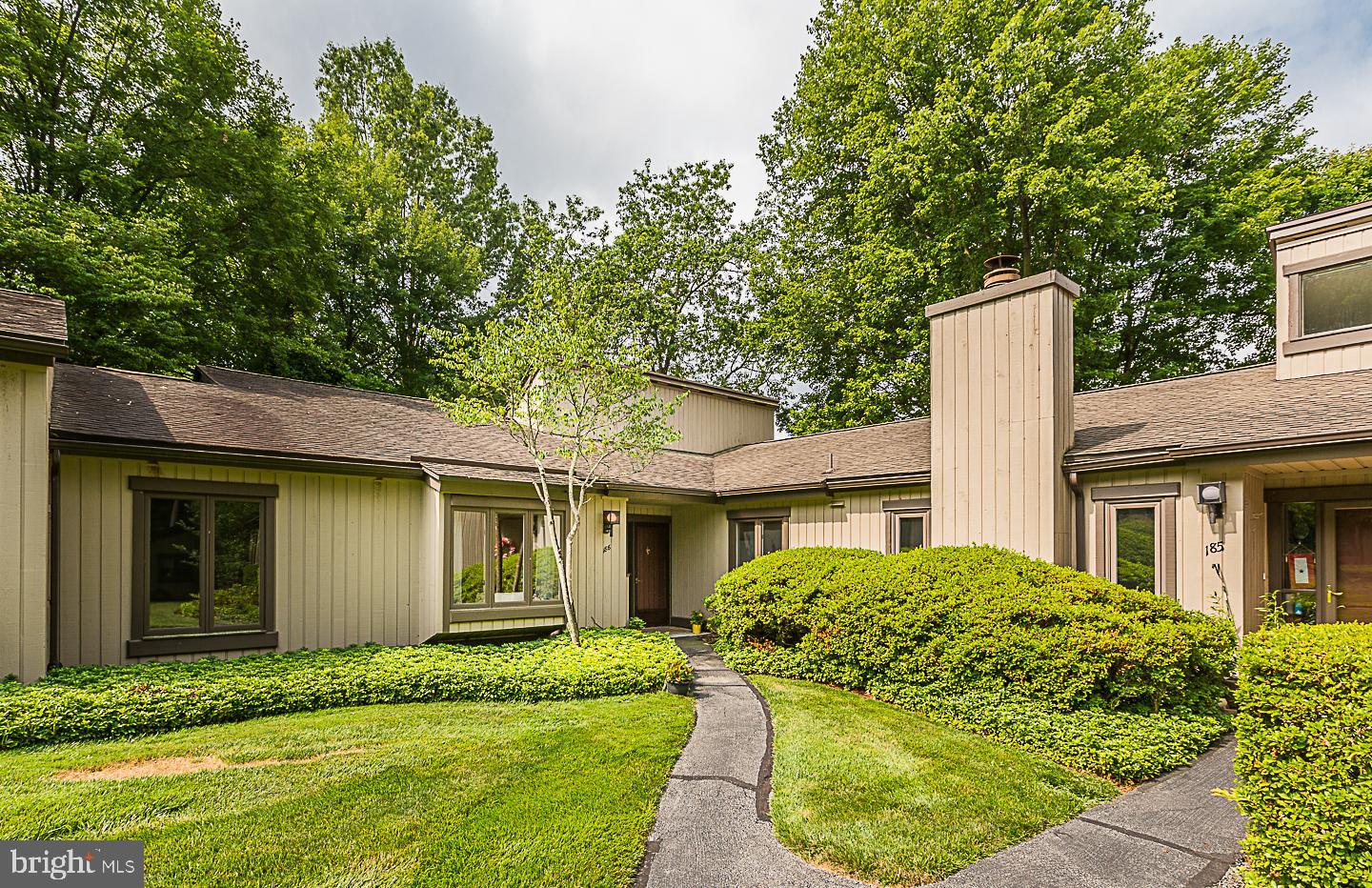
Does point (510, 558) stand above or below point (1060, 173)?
below

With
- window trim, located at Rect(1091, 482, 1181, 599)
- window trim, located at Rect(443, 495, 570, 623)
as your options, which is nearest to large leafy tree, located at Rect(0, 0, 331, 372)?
window trim, located at Rect(443, 495, 570, 623)

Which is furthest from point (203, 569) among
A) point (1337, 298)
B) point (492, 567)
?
point (1337, 298)

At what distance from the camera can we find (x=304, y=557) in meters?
8.93

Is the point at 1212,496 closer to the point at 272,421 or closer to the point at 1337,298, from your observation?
the point at 1337,298

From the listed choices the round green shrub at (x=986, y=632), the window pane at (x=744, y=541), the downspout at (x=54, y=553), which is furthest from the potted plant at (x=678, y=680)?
the downspout at (x=54, y=553)

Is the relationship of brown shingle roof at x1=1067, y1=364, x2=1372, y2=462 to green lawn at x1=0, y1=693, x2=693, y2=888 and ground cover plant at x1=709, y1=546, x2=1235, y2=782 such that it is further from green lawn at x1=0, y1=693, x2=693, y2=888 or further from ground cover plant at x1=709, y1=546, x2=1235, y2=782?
green lawn at x1=0, y1=693, x2=693, y2=888

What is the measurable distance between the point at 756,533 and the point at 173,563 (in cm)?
896

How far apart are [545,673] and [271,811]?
3694 millimetres

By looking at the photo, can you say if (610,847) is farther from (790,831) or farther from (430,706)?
(430,706)

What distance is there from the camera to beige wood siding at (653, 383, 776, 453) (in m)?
15.5

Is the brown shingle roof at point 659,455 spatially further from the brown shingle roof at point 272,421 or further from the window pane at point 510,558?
the window pane at point 510,558

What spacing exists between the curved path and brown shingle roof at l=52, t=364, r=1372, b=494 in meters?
3.93

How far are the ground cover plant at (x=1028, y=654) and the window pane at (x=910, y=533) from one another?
177 cm

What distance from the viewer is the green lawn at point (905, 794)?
387 cm
